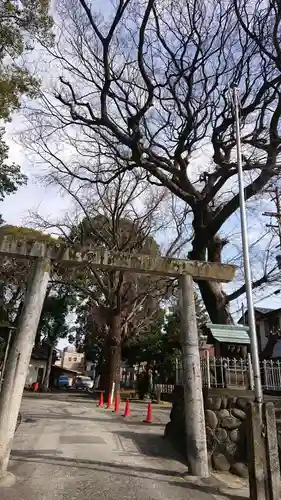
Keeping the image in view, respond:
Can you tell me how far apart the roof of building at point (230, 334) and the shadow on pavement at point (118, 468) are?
3082 millimetres

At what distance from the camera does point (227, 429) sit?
852cm

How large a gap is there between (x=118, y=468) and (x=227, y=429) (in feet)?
8.68

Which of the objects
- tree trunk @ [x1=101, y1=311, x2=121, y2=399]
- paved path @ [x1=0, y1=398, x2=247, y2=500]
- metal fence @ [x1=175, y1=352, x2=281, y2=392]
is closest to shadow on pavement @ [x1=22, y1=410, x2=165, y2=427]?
paved path @ [x1=0, y1=398, x2=247, y2=500]

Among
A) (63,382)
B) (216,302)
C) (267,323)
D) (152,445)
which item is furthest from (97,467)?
(63,382)

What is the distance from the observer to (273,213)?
20.5 metres

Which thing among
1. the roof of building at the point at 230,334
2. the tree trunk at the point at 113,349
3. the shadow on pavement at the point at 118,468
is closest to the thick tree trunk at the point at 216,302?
the roof of building at the point at 230,334

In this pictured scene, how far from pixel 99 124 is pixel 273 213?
36.4ft

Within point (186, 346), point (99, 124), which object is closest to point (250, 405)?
point (186, 346)

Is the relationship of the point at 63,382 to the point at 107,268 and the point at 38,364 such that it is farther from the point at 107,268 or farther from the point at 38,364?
the point at 107,268

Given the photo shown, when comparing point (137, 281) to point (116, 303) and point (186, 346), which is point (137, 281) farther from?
point (186, 346)

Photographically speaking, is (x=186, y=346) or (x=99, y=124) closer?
(x=186, y=346)

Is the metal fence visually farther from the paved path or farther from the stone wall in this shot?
the paved path

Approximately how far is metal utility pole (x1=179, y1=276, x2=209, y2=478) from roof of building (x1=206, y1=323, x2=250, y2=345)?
1406mm

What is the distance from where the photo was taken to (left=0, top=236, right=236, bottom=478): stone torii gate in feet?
22.7
